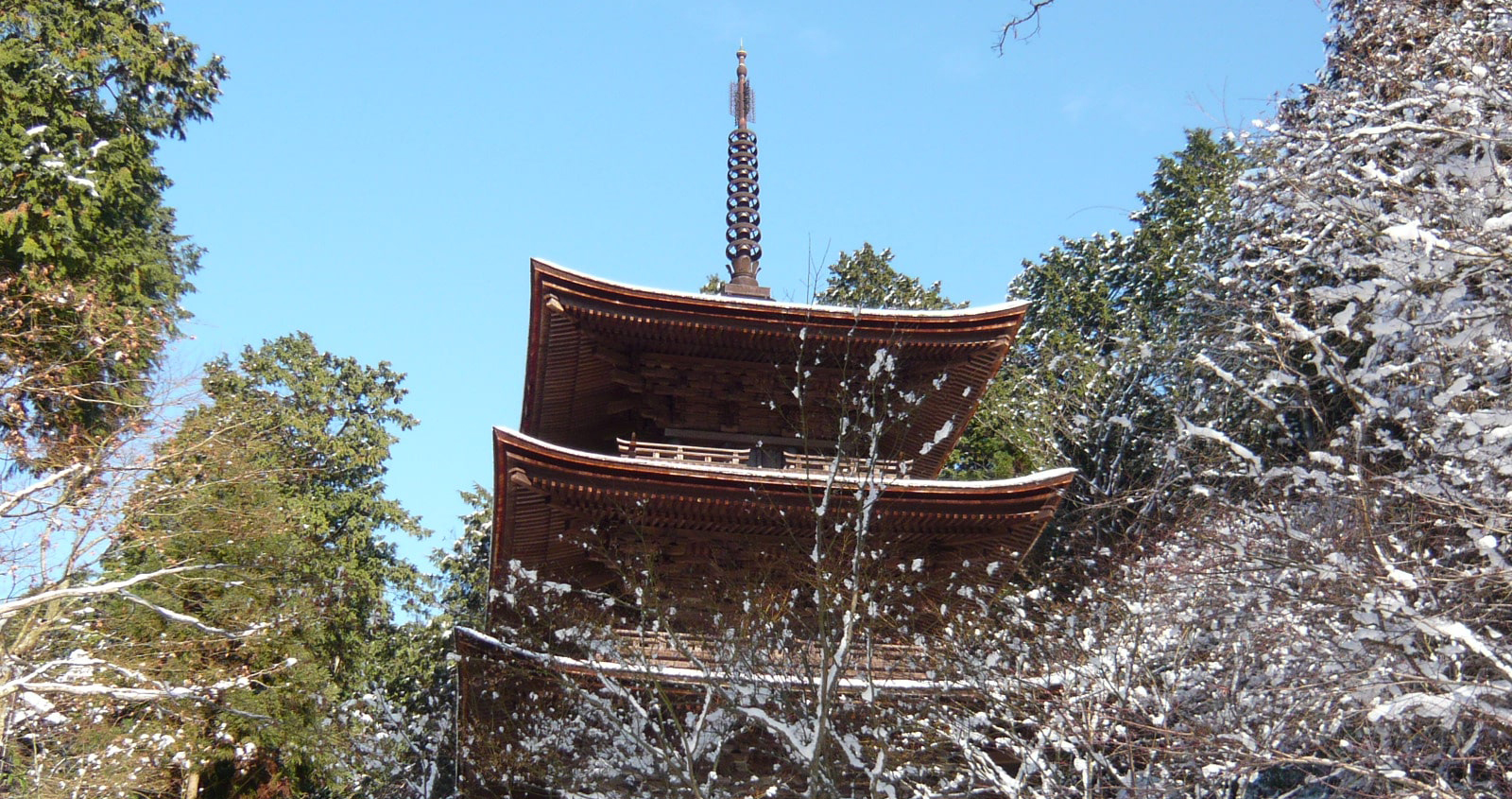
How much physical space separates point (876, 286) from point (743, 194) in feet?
35.6

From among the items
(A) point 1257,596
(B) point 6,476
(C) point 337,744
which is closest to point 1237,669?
(A) point 1257,596

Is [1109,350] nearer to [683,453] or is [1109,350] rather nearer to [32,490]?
[683,453]

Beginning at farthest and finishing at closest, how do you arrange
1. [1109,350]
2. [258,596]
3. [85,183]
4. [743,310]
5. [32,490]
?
[1109,350] → [258,596] → [85,183] → [743,310] → [32,490]

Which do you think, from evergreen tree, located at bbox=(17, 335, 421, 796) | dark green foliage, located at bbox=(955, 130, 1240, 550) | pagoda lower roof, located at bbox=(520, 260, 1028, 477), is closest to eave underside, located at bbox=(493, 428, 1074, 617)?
pagoda lower roof, located at bbox=(520, 260, 1028, 477)

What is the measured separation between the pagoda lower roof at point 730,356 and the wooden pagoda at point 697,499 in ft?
0.08

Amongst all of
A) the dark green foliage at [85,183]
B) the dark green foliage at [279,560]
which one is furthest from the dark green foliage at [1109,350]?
the dark green foliage at [85,183]

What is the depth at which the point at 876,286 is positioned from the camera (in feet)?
92.4

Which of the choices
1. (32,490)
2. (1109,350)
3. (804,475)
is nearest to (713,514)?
(804,475)

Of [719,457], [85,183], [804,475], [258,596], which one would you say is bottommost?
[258,596]

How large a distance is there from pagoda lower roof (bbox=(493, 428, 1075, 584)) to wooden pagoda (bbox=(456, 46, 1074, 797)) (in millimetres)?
20

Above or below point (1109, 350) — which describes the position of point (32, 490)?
below

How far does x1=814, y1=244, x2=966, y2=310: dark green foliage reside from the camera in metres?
28.1

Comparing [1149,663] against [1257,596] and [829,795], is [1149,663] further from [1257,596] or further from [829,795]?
[829,795]

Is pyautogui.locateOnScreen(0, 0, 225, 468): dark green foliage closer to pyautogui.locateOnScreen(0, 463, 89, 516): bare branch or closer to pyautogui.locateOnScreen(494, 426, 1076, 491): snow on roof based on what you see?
pyautogui.locateOnScreen(0, 463, 89, 516): bare branch
